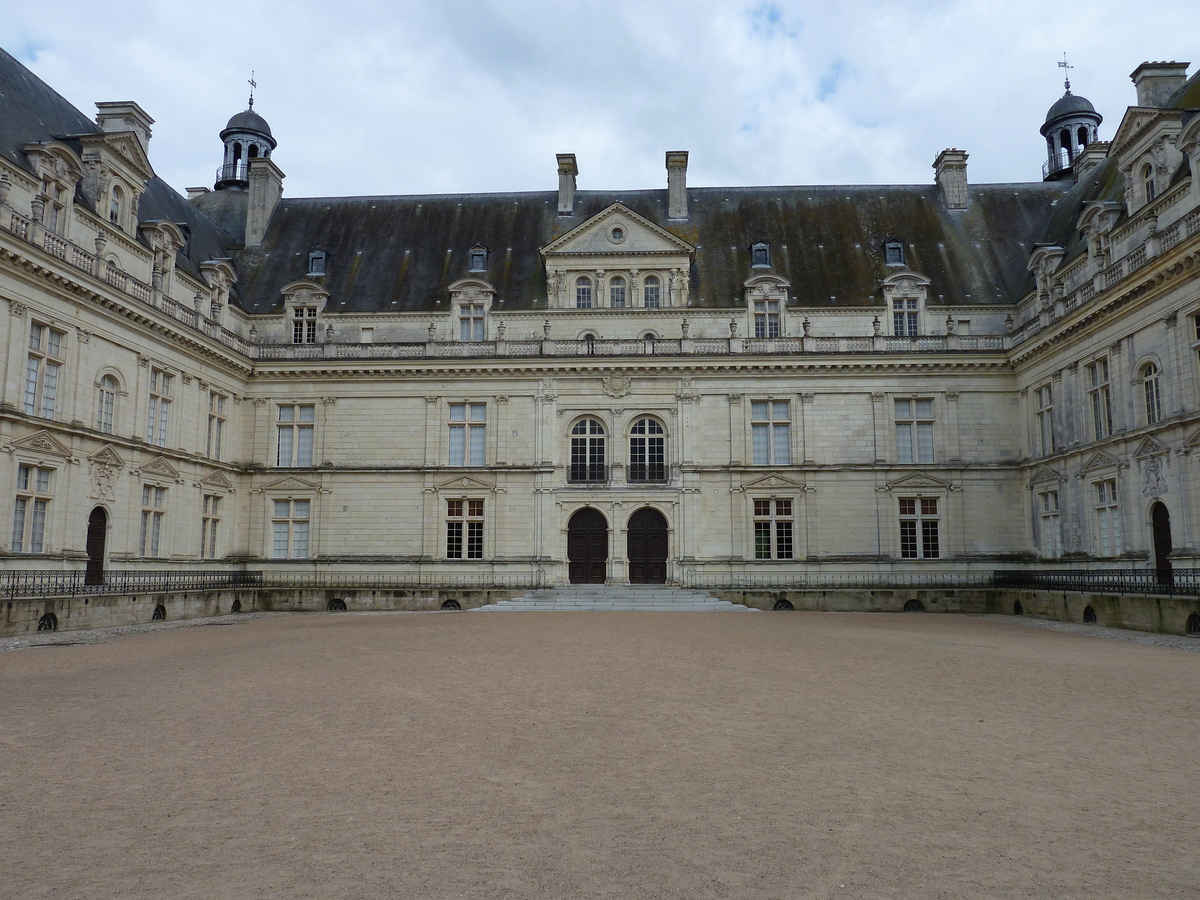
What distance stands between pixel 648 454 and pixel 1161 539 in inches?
666

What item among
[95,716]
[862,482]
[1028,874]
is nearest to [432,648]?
[95,716]

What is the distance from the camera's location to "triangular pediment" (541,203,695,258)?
34.5 meters

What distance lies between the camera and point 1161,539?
23.9 metres

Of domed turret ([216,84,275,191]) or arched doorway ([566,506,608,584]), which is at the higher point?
domed turret ([216,84,275,191])

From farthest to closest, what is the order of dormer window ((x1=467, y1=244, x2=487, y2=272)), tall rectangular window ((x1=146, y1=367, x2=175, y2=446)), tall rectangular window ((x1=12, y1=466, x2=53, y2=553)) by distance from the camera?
dormer window ((x1=467, y1=244, x2=487, y2=272))
tall rectangular window ((x1=146, y1=367, x2=175, y2=446))
tall rectangular window ((x1=12, y1=466, x2=53, y2=553))

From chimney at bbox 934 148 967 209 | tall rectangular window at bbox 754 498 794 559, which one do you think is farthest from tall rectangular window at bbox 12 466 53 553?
chimney at bbox 934 148 967 209

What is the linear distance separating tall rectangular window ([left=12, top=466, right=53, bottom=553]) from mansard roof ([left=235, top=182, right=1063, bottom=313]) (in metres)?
14.1

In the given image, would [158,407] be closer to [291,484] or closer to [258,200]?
[291,484]

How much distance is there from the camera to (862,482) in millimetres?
33000

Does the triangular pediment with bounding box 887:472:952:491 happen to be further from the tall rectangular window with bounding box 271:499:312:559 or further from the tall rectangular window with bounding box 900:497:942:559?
the tall rectangular window with bounding box 271:499:312:559

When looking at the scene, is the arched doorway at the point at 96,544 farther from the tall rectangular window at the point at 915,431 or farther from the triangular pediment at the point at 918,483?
the tall rectangular window at the point at 915,431

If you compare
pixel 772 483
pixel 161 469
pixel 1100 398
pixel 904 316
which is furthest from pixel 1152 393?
pixel 161 469

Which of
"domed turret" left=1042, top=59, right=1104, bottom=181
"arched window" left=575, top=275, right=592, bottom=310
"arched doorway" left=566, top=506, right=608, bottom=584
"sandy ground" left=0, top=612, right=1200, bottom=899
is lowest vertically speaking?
"sandy ground" left=0, top=612, right=1200, bottom=899

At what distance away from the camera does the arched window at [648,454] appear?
33.8 meters
